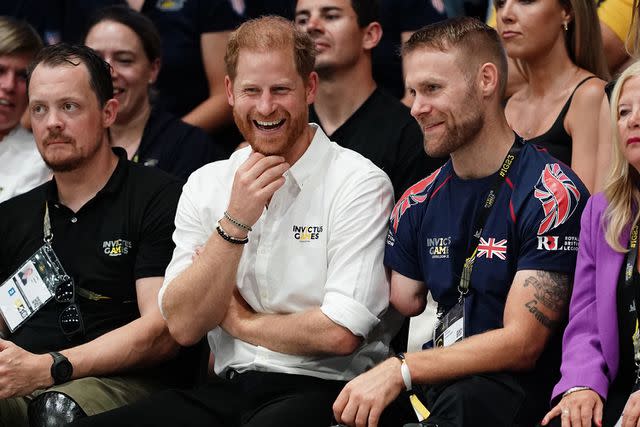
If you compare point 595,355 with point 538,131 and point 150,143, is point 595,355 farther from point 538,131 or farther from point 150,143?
point 150,143

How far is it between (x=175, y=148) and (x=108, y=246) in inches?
37.6

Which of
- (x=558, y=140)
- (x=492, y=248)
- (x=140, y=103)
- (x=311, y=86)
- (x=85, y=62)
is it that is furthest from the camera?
(x=140, y=103)

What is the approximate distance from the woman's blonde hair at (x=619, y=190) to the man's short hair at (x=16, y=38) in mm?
2918

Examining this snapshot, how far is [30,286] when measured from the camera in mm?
4191

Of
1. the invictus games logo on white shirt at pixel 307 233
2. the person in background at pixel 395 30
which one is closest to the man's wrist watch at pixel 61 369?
the invictus games logo on white shirt at pixel 307 233

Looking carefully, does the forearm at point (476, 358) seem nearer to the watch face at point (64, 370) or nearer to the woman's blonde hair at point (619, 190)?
the woman's blonde hair at point (619, 190)

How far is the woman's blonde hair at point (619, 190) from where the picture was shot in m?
3.23

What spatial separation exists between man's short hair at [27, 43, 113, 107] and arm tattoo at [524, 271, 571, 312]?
1.88m

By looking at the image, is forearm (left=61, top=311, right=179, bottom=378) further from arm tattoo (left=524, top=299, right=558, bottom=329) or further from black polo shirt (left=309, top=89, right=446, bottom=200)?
arm tattoo (left=524, top=299, right=558, bottom=329)

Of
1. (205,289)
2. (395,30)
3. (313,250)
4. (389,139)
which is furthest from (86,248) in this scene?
(395,30)

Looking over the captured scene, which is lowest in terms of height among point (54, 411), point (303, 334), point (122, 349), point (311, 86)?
point (54, 411)

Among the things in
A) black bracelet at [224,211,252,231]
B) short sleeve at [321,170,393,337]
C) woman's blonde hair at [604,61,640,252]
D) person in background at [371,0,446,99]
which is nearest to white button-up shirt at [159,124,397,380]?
short sleeve at [321,170,393,337]

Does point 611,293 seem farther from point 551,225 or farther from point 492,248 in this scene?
point 492,248

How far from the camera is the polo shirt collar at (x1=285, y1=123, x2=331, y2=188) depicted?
384cm
